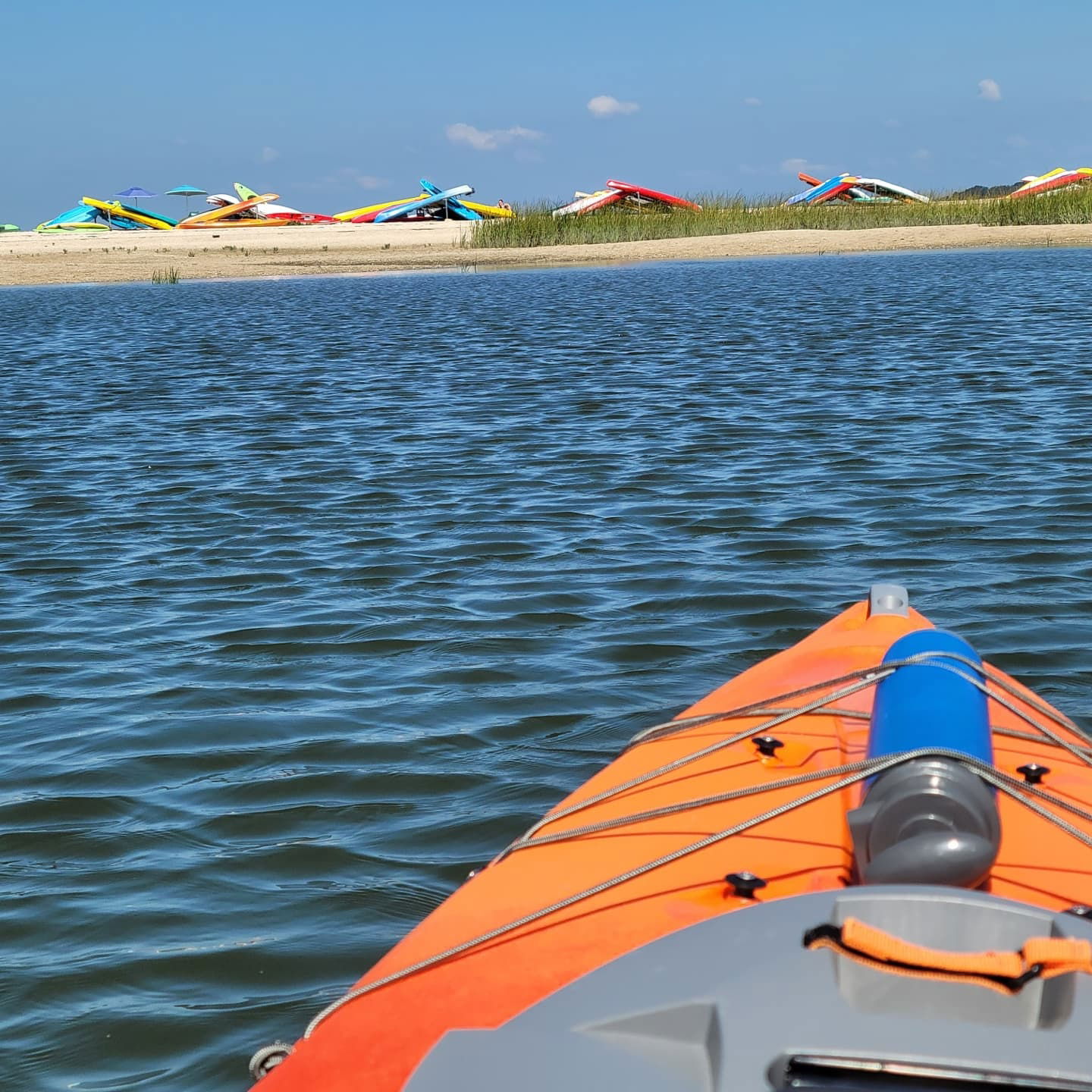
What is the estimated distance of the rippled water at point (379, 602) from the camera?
126 inches

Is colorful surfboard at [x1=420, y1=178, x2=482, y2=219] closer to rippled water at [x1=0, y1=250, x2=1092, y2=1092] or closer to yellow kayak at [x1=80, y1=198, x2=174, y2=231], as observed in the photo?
yellow kayak at [x1=80, y1=198, x2=174, y2=231]

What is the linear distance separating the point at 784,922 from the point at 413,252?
3646 centimetres

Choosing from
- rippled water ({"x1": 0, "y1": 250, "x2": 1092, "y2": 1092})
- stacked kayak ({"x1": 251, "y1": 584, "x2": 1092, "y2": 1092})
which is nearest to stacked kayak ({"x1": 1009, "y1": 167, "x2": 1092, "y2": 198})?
rippled water ({"x1": 0, "y1": 250, "x2": 1092, "y2": 1092})

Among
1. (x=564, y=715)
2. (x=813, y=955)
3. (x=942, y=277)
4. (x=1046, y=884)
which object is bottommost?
(x=564, y=715)

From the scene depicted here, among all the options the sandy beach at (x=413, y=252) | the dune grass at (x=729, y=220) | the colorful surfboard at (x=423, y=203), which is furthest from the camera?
the colorful surfboard at (x=423, y=203)

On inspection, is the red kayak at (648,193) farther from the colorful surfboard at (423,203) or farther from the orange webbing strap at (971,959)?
the orange webbing strap at (971,959)

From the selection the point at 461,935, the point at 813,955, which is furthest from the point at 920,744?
the point at 461,935

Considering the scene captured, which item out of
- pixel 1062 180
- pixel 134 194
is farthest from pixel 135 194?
pixel 1062 180

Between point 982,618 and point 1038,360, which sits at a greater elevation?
point 1038,360

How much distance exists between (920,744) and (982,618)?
10.2 ft

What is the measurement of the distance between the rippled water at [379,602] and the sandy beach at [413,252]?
20.1 metres

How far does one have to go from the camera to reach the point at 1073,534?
6.14 metres

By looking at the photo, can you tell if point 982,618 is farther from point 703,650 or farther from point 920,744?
point 920,744

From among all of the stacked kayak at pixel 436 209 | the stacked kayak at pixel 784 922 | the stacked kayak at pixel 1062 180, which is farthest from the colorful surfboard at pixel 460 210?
the stacked kayak at pixel 784 922
